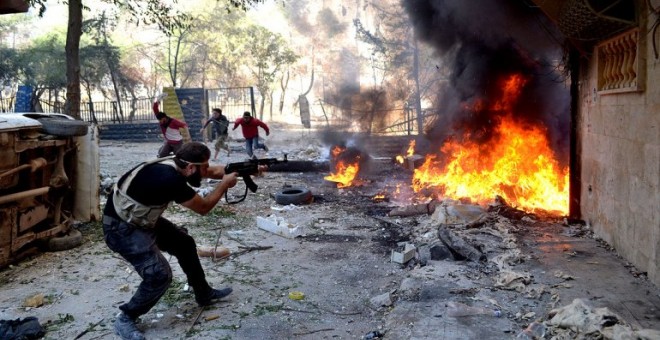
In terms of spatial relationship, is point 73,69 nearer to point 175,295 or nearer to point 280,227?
point 280,227

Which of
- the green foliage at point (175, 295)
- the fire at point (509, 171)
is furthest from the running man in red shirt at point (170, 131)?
the green foliage at point (175, 295)

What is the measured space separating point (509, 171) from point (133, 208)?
25.9 ft

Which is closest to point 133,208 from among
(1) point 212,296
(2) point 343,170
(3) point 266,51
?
(1) point 212,296

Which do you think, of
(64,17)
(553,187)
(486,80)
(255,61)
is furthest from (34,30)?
(553,187)

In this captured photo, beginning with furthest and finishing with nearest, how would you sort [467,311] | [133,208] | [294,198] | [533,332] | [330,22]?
[330,22]
[294,198]
[467,311]
[133,208]
[533,332]

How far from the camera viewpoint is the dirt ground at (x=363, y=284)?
420 centimetres

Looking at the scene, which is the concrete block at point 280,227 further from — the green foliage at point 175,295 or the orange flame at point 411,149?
the orange flame at point 411,149

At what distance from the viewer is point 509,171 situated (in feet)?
32.7

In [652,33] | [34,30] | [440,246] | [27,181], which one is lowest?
[440,246]

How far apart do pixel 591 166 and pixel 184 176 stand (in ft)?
19.1

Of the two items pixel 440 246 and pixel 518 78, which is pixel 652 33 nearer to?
pixel 440 246

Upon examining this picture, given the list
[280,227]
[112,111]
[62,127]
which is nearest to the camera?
[62,127]

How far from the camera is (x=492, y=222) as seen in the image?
751 centimetres

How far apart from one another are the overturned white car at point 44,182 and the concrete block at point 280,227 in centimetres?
253
